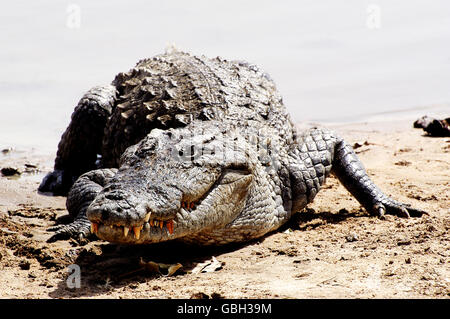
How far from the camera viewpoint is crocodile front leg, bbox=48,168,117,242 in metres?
5.02

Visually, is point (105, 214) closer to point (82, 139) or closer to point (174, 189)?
point (174, 189)

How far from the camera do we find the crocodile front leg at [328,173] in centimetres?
538

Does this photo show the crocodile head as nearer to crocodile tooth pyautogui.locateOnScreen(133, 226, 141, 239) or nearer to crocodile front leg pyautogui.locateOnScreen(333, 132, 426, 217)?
crocodile tooth pyautogui.locateOnScreen(133, 226, 141, 239)

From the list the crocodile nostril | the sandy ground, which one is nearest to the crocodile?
the crocodile nostril

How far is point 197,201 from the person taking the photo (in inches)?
163

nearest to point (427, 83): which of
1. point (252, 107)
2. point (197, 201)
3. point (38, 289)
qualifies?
point (252, 107)

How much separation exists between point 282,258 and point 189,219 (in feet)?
2.93

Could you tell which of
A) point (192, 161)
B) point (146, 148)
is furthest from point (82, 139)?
point (192, 161)

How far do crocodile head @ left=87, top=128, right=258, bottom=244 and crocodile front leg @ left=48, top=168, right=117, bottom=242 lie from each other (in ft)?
3.27

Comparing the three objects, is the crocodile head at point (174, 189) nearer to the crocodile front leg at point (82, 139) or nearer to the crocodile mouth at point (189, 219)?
the crocodile mouth at point (189, 219)

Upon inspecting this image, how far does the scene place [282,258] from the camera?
446 cm
